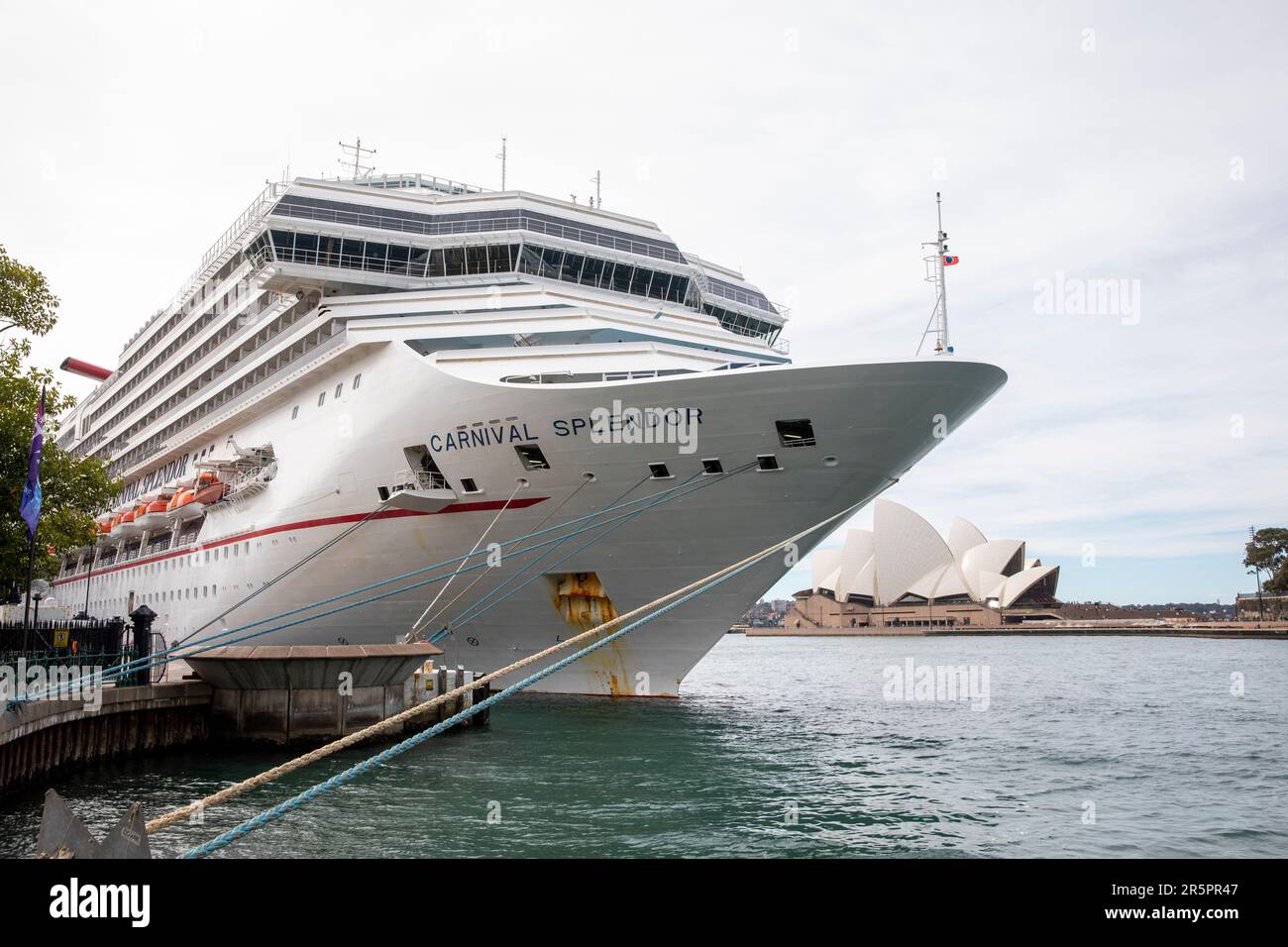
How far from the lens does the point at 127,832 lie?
4.99 metres

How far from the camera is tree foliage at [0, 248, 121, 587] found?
18.6 m

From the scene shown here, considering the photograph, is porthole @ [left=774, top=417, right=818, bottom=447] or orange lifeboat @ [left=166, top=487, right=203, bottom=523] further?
orange lifeboat @ [left=166, top=487, right=203, bottom=523]

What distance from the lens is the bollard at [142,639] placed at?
1825 cm

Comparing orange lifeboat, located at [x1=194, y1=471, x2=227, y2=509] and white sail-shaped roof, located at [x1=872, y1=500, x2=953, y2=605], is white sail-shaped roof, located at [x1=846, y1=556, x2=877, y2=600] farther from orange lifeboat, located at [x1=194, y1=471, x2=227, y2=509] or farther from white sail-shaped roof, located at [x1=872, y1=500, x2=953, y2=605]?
orange lifeboat, located at [x1=194, y1=471, x2=227, y2=509]

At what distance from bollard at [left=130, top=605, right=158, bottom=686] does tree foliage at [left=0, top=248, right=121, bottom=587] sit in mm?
3697

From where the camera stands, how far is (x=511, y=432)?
59.6 ft

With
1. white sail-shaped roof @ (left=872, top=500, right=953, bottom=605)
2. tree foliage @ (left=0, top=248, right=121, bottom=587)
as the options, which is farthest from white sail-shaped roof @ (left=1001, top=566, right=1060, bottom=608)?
tree foliage @ (left=0, top=248, right=121, bottom=587)

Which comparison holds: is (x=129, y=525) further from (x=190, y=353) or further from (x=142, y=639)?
(x=142, y=639)

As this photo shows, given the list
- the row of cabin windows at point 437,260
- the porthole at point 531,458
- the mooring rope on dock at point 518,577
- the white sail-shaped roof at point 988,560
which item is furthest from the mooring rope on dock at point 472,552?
the white sail-shaped roof at point 988,560

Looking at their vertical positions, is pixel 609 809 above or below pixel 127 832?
below

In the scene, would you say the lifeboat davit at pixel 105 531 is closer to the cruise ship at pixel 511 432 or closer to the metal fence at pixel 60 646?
the cruise ship at pixel 511 432
